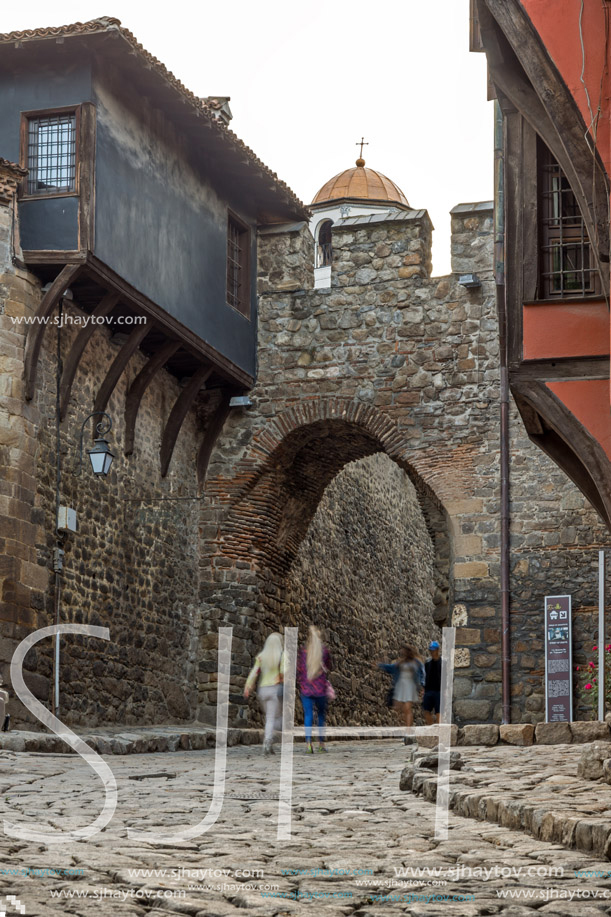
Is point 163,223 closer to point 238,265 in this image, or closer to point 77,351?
point 77,351

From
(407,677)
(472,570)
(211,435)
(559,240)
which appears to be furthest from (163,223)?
(559,240)

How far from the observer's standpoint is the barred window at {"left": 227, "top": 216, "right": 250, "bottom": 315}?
54.8ft

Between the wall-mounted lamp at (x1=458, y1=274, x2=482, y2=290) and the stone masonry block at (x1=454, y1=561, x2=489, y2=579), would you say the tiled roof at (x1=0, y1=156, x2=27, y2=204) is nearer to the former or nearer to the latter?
the wall-mounted lamp at (x1=458, y1=274, x2=482, y2=290)

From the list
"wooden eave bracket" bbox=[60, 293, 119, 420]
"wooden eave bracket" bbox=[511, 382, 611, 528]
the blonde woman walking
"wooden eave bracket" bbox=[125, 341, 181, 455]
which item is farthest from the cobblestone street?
"wooden eave bracket" bbox=[125, 341, 181, 455]

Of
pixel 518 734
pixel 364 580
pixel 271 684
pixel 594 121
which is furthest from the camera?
pixel 364 580

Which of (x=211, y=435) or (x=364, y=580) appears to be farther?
(x=364, y=580)

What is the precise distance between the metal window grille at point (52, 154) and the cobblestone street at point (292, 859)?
680 cm

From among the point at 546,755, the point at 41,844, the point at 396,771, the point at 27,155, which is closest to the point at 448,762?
the point at 546,755

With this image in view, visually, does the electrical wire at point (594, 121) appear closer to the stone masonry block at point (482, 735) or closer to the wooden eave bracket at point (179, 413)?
the stone masonry block at point (482, 735)

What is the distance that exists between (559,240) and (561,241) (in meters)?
0.02

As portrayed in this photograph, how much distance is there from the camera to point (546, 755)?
8906 millimetres

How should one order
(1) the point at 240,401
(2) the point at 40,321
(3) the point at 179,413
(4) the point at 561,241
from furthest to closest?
(1) the point at 240,401 < (3) the point at 179,413 < (2) the point at 40,321 < (4) the point at 561,241

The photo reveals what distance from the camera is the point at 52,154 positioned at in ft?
44.1

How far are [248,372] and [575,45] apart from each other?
8.54 metres
